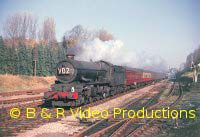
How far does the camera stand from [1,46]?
4334 centimetres

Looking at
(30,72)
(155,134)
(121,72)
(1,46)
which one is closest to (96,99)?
(121,72)

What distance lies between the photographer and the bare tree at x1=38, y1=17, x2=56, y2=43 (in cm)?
5184

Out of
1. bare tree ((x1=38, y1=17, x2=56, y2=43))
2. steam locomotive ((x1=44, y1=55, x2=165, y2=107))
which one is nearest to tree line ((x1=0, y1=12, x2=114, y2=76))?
bare tree ((x1=38, y1=17, x2=56, y2=43))

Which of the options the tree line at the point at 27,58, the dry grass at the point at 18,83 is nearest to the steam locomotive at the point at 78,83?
the dry grass at the point at 18,83

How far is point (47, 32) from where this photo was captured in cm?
5766

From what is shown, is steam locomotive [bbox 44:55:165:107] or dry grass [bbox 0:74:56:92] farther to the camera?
dry grass [bbox 0:74:56:92]

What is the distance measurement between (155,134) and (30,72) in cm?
4310

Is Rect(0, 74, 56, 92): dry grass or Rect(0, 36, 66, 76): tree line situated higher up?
Rect(0, 36, 66, 76): tree line

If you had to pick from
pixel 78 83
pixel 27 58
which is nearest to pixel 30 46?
pixel 27 58

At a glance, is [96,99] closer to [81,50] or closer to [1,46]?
[81,50]

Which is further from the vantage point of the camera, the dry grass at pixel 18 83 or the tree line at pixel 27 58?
the tree line at pixel 27 58

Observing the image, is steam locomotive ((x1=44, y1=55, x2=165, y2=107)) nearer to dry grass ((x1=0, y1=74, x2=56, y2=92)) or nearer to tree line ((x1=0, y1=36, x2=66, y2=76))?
dry grass ((x1=0, y1=74, x2=56, y2=92))

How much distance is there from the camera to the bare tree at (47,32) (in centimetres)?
5184

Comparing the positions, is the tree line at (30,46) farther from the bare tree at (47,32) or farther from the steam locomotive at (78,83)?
the steam locomotive at (78,83)
